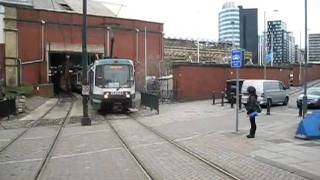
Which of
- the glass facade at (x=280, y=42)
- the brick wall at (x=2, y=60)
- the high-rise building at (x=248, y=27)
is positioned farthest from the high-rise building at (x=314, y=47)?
the brick wall at (x=2, y=60)

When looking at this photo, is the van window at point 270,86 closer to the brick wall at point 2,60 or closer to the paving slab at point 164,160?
the paving slab at point 164,160

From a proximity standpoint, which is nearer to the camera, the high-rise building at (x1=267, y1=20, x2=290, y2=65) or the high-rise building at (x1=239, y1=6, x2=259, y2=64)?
the high-rise building at (x1=239, y1=6, x2=259, y2=64)

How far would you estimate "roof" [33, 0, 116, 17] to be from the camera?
6900 centimetres

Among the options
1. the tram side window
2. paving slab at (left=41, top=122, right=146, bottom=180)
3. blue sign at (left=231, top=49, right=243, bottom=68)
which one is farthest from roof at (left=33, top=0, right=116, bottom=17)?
paving slab at (left=41, top=122, right=146, bottom=180)

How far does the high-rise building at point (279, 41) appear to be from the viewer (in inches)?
3137

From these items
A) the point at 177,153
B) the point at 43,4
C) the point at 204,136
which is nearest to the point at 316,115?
the point at 204,136

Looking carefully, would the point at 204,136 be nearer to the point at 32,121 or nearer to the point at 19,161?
the point at 19,161

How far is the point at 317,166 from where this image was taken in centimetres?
1225

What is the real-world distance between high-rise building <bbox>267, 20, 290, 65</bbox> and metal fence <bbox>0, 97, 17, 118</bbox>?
163ft

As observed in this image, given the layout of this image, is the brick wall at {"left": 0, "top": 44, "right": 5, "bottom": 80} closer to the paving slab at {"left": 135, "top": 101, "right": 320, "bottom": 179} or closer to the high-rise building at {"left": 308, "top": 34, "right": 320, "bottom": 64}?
the paving slab at {"left": 135, "top": 101, "right": 320, "bottom": 179}

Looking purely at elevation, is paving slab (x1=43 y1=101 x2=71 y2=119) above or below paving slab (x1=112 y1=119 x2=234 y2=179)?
below

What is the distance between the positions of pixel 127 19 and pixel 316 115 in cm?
4846

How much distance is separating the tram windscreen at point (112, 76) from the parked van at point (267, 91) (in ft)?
26.9

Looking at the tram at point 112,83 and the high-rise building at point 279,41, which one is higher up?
the high-rise building at point 279,41
